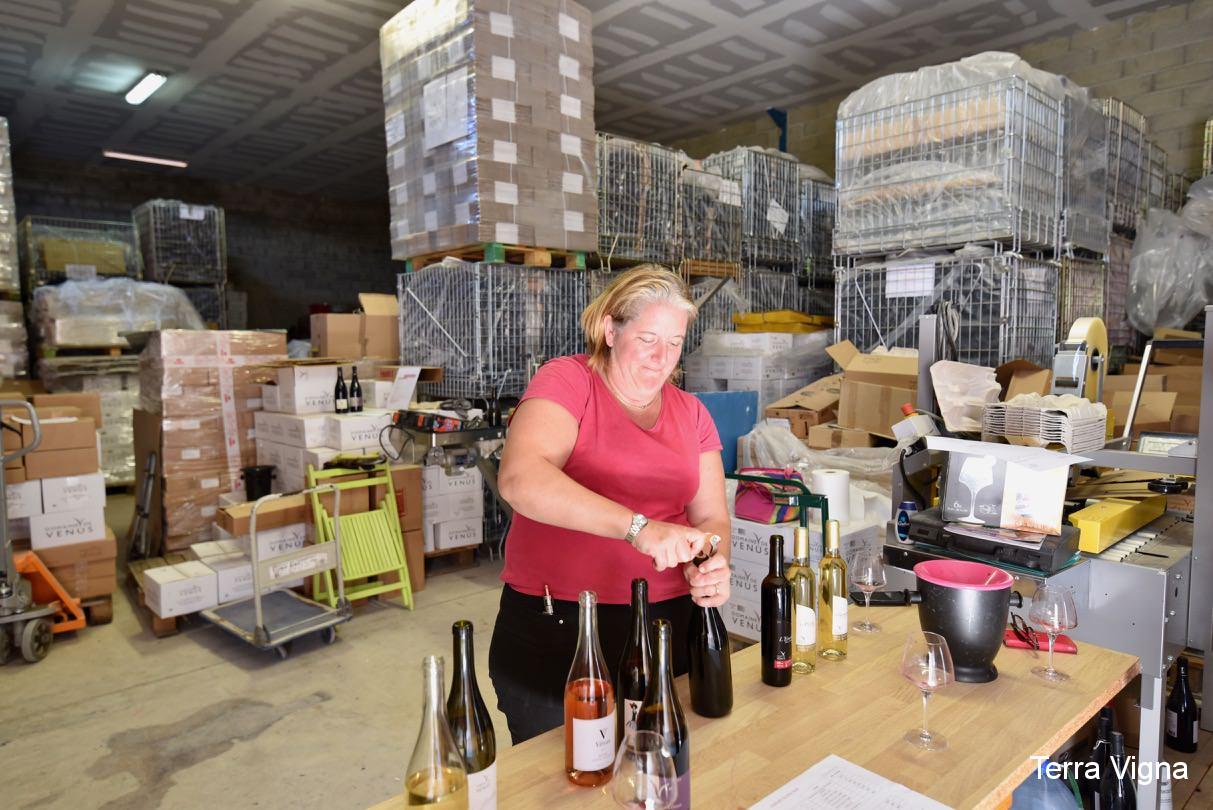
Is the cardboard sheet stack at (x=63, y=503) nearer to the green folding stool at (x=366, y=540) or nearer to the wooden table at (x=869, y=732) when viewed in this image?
the green folding stool at (x=366, y=540)

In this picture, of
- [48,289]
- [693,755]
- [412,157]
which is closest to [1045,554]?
[693,755]

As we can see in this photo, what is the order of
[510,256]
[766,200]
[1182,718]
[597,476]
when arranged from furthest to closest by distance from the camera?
[766,200]
[510,256]
[1182,718]
[597,476]

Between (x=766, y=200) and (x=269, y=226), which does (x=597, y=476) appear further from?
(x=269, y=226)

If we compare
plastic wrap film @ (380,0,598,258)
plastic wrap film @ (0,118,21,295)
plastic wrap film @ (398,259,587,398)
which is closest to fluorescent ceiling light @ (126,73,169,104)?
plastic wrap film @ (0,118,21,295)

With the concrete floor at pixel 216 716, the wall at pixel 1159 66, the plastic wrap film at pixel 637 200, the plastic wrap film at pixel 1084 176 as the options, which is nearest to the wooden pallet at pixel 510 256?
the plastic wrap film at pixel 637 200

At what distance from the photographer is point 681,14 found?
6520 mm

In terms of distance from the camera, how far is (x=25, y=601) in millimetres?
3676

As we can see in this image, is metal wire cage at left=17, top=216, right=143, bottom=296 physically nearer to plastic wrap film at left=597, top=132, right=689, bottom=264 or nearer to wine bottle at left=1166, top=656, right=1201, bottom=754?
plastic wrap film at left=597, top=132, right=689, bottom=264

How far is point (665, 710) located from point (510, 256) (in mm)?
4287

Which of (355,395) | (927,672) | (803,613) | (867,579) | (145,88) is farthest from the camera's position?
(145,88)

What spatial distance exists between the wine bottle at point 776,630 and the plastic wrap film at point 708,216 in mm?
4881

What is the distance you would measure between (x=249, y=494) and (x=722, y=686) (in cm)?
435

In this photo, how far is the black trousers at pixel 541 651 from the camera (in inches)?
68.1

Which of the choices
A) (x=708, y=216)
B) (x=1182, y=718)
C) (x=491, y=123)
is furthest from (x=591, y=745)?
(x=708, y=216)
